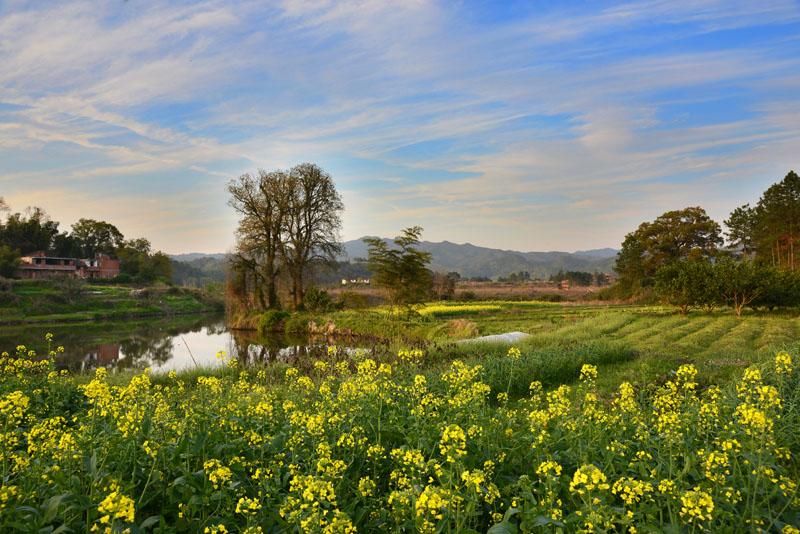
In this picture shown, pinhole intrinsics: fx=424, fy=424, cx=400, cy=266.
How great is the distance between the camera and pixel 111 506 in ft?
6.13

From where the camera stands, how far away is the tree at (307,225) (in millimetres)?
34375

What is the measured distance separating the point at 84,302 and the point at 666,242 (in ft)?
214

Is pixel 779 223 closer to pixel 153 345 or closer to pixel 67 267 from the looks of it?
pixel 153 345

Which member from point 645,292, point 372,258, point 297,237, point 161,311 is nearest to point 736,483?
point 372,258

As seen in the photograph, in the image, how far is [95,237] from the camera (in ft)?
254

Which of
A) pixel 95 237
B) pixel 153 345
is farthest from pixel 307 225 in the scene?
pixel 95 237

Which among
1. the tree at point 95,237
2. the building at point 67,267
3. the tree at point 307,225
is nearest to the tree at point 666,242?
the tree at point 307,225

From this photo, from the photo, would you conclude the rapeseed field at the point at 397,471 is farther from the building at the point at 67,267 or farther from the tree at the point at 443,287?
the building at the point at 67,267

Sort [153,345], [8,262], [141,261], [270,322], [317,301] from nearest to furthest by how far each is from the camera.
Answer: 1. [153,345]
2. [270,322]
3. [317,301]
4. [8,262]
5. [141,261]

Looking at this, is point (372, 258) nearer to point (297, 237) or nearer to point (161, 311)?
point (297, 237)

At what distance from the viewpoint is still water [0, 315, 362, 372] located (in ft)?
60.8

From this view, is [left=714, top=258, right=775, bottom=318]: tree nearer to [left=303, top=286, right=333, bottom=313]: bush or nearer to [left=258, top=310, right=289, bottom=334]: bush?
[left=303, top=286, right=333, bottom=313]: bush

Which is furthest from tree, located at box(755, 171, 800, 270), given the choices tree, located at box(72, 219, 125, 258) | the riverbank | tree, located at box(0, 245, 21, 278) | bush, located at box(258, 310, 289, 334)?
tree, located at box(72, 219, 125, 258)

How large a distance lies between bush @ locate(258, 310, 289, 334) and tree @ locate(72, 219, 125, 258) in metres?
61.8
